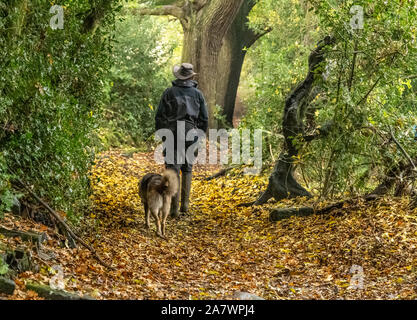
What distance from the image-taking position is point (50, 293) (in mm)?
5051

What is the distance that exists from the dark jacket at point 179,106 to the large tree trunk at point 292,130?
165 cm

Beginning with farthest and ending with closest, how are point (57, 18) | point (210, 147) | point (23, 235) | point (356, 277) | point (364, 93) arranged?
point (210, 147), point (364, 93), point (57, 18), point (356, 277), point (23, 235)

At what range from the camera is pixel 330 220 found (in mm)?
9344

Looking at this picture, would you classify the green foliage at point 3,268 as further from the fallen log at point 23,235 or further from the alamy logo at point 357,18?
the alamy logo at point 357,18

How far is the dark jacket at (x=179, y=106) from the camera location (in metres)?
10.1

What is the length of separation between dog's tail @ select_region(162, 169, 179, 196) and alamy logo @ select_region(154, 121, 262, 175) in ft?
3.78

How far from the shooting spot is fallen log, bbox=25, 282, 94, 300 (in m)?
5.04

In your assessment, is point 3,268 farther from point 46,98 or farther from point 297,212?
point 297,212

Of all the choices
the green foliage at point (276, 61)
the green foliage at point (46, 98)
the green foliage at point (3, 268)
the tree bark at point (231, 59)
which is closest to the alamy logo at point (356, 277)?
the green foliage at point (46, 98)

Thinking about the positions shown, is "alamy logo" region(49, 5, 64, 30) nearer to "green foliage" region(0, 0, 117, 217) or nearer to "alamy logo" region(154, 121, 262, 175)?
"green foliage" region(0, 0, 117, 217)

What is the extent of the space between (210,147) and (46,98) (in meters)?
13.5

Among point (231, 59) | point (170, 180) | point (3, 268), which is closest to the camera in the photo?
point (3, 268)

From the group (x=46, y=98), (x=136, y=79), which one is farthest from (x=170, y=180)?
Answer: (x=136, y=79)

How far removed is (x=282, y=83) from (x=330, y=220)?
17.3 feet
